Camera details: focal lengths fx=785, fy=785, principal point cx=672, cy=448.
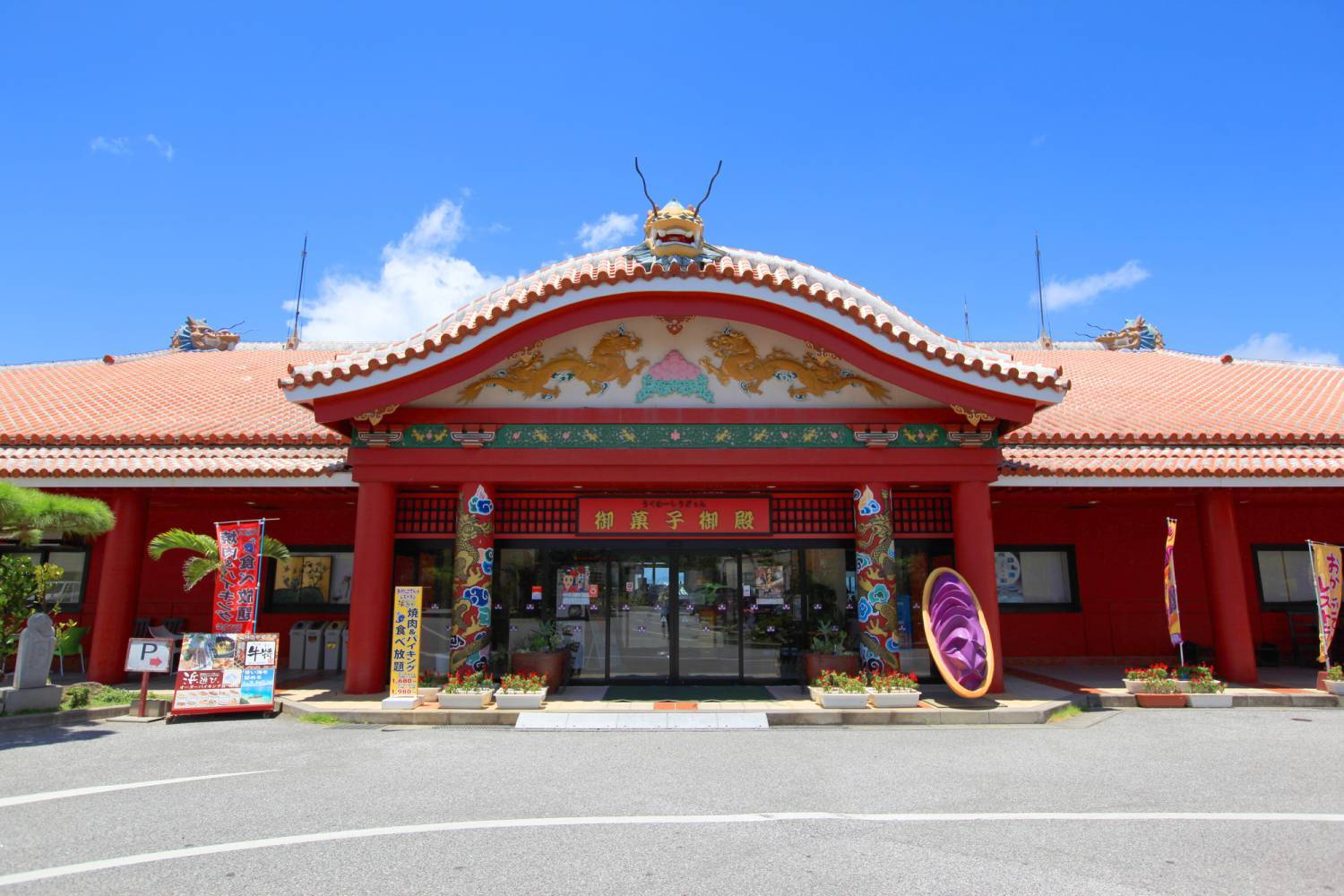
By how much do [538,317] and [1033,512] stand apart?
1038 centimetres

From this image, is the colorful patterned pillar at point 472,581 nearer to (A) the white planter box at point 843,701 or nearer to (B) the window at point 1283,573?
(A) the white planter box at point 843,701

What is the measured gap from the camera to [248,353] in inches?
829

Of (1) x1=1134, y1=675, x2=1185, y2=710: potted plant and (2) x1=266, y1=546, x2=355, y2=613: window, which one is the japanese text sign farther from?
(1) x1=1134, y1=675, x2=1185, y2=710: potted plant

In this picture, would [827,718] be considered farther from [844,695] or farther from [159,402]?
[159,402]

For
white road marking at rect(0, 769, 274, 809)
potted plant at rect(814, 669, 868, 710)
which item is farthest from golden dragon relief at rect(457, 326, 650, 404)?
white road marking at rect(0, 769, 274, 809)

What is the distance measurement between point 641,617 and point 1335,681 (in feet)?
33.7

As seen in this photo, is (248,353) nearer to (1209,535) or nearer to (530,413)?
(530,413)

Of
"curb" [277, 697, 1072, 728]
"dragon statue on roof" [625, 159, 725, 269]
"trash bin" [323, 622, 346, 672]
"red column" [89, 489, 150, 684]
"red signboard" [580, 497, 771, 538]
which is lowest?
"curb" [277, 697, 1072, 728]

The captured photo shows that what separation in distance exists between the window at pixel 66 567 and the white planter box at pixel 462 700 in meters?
9.21

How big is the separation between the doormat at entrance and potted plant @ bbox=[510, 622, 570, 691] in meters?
0.84

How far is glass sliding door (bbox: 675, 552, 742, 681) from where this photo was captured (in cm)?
1252

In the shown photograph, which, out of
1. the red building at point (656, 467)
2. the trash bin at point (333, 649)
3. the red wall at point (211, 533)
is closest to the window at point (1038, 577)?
the red building at point (656, 467)

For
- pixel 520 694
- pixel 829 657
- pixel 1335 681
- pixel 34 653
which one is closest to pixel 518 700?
pixel 520 694

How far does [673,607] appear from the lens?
12.5 m
